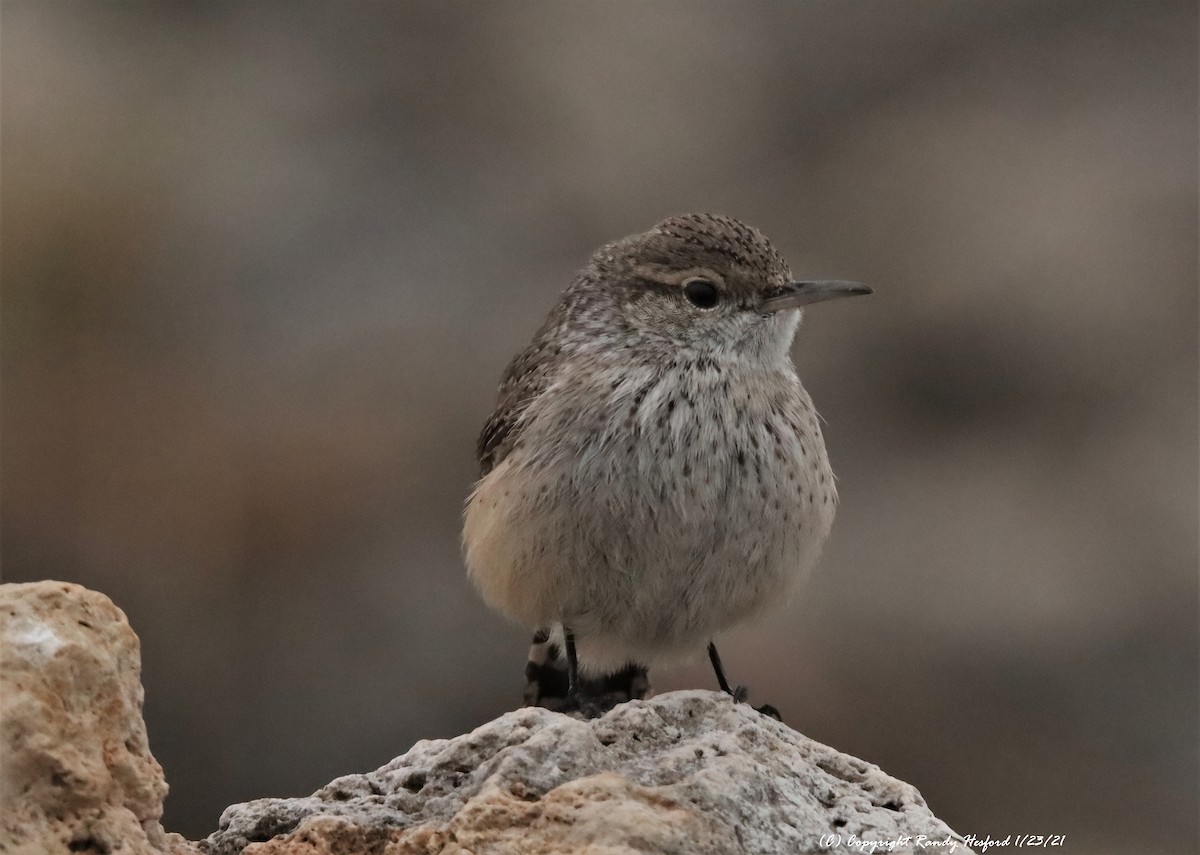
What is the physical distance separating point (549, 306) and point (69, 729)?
6.82 m

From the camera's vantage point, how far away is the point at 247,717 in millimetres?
7723

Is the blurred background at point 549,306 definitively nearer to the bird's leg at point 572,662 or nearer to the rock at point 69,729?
the bird's leg at point 572,662

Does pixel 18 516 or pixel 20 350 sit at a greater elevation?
pixel 20 350

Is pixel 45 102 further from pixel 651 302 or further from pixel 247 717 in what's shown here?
pixel 651 302

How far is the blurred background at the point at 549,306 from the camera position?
26.2ft

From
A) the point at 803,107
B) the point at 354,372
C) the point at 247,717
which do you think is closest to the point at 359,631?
the point at 247,717

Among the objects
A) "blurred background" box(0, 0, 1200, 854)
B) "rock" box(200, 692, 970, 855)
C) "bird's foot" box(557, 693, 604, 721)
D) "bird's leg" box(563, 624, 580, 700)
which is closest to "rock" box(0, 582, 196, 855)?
"rock" box(200, 692, 970, 855)

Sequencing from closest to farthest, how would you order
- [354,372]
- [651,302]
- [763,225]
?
[651,302]
[354,372]
[763,225]

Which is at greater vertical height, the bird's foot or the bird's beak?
the bird's beak

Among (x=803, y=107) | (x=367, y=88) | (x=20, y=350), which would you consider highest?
(x=803, y=107)

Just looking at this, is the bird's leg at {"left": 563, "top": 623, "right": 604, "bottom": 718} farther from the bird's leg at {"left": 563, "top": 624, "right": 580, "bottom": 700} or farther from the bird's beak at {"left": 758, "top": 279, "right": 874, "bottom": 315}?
the bird's beak at {"left": 758, "top": 279, "right": 874, "bottom": 315}

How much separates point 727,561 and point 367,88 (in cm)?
720

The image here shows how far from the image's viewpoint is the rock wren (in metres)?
4.08

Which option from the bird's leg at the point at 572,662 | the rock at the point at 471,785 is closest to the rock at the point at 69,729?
the rock at the point at 471,785
